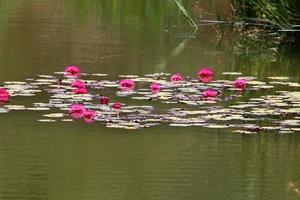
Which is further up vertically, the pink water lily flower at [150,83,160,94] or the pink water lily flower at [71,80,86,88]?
the pink water lily flower at [71,80,86,88]

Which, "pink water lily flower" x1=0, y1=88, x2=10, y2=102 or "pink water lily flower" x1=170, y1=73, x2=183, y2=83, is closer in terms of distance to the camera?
"pink water lily flower" x1=0, y1=88, x2=10, y2=102

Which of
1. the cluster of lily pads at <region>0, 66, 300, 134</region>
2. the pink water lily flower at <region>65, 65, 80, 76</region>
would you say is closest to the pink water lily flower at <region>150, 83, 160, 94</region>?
the cluster of lily pads at <region>0, 66, 300, 134</region>

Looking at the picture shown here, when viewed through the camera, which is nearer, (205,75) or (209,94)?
(209,94)

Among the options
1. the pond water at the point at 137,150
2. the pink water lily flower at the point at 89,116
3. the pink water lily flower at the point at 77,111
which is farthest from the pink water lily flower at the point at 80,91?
the pink water lily flower at the point at 89,116

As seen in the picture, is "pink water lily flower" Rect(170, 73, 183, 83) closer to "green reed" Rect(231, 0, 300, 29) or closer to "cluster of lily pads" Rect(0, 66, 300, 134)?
"cluster of lily pads" Rect(0, 66, 300, 134)

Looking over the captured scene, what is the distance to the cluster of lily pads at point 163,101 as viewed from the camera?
7535 mm

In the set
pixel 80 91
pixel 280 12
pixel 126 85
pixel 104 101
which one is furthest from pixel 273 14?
pixel 104 101

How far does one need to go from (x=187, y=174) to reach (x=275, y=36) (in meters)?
8.13

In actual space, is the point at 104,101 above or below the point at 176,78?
below

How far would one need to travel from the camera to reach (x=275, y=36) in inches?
552

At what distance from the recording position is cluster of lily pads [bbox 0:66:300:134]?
7535mm

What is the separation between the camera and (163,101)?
8.28 metres

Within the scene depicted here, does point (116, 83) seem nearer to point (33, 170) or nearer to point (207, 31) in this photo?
point (33, 170)

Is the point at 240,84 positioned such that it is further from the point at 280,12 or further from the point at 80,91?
the point at 280,12
